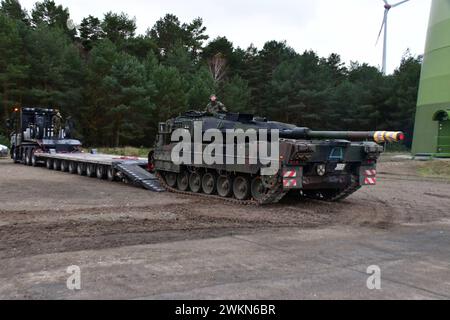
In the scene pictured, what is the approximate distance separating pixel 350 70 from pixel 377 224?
235 feet

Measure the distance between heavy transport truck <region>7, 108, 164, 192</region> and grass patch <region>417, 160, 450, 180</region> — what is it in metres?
14.8

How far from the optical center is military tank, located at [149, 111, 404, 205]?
494 inches

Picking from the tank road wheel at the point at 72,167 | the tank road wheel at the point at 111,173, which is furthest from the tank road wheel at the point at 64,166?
the tank road wheel at the point at 111,173

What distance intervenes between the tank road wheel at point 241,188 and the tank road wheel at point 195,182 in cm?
153

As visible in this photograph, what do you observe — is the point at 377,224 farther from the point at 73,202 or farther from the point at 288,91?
the point at 288,91

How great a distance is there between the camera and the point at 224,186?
47.1 feet

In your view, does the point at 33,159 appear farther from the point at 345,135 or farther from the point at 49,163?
the point at 345,135

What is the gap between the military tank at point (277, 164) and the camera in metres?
12.6

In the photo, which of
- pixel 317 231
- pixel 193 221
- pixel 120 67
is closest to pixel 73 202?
pixel 193 221

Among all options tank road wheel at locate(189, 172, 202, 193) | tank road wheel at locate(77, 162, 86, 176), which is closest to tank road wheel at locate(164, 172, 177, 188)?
tank road wheel at locate(189, 172, 202, 193)

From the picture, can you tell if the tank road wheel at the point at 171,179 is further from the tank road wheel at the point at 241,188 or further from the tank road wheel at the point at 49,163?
the tank road wheel at the point at 49,163

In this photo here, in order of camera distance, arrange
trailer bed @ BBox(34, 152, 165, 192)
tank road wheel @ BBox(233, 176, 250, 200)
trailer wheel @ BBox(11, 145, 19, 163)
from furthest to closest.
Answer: trailer wheel @ BBox(11, 145, 19, 163) < trailer bed @ BBox(34, 152, 165, 192) < tank road wheel @ BBox(233, 176, 250, 200)

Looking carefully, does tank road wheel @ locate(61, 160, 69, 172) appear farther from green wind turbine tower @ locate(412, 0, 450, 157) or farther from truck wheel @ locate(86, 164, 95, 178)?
green wind turbine tower @ locate(412, 0, 450, 157)

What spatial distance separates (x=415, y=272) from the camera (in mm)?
6637
